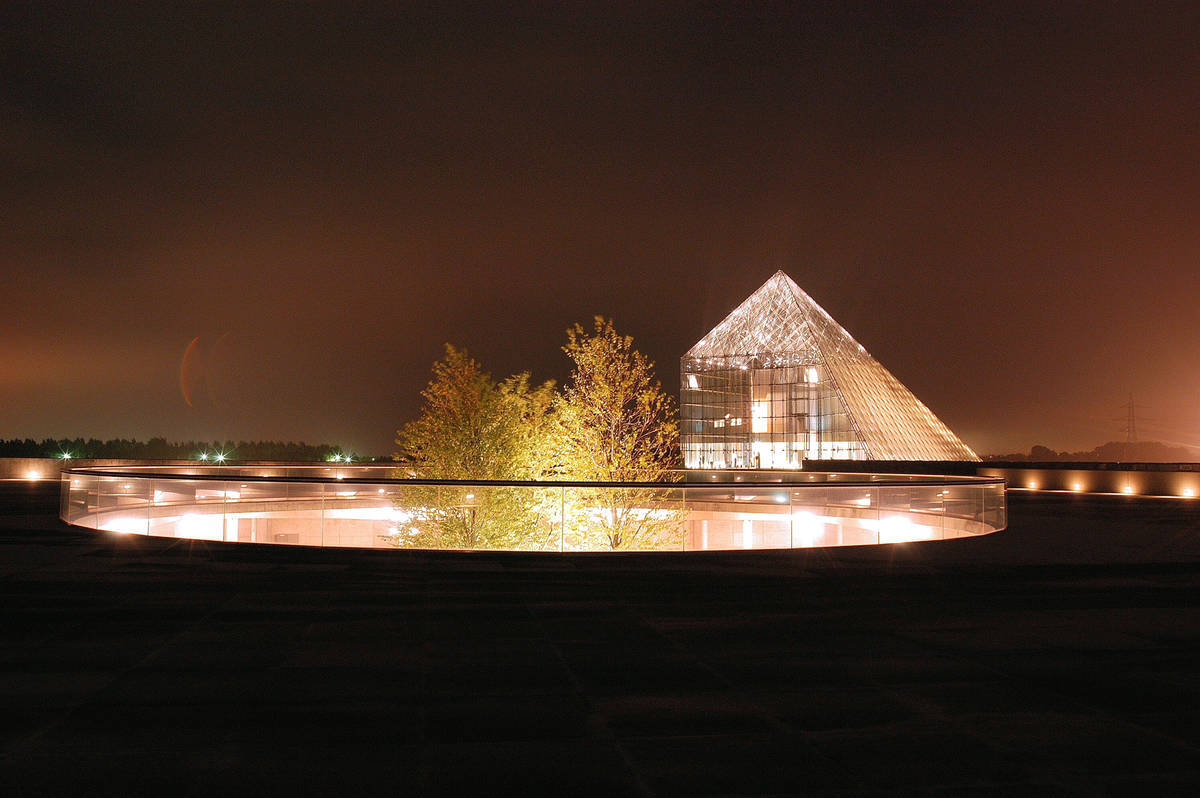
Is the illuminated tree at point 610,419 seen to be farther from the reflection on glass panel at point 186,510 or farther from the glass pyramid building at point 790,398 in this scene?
the glass pyramid building at point 790,398

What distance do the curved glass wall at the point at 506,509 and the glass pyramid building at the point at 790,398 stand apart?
44573mm

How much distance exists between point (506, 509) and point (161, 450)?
4768 centimetres

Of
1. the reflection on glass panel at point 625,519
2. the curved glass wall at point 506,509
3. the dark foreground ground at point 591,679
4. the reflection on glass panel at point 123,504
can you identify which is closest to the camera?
the dark foreground ground at point 591,679

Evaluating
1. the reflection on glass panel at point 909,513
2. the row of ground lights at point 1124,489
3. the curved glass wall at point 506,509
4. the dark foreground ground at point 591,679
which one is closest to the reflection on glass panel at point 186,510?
the curved glass wall at point 506,509

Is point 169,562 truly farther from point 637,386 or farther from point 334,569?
point 637,386

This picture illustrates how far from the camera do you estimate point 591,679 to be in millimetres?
5855

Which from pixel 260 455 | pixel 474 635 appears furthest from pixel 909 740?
pixel 260 455

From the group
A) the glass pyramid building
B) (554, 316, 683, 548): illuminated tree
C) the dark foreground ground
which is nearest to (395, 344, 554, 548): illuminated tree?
(554, 316, 683, 548): illuminated tree

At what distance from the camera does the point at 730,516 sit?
52.0ft

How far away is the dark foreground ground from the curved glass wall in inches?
141

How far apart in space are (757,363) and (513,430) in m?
49.6

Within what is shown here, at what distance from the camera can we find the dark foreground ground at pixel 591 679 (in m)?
4.20

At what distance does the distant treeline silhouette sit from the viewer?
170 feet

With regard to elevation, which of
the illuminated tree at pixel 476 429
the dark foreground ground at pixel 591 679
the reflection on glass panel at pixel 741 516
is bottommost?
the dark foreground ground at pixel 591 679
